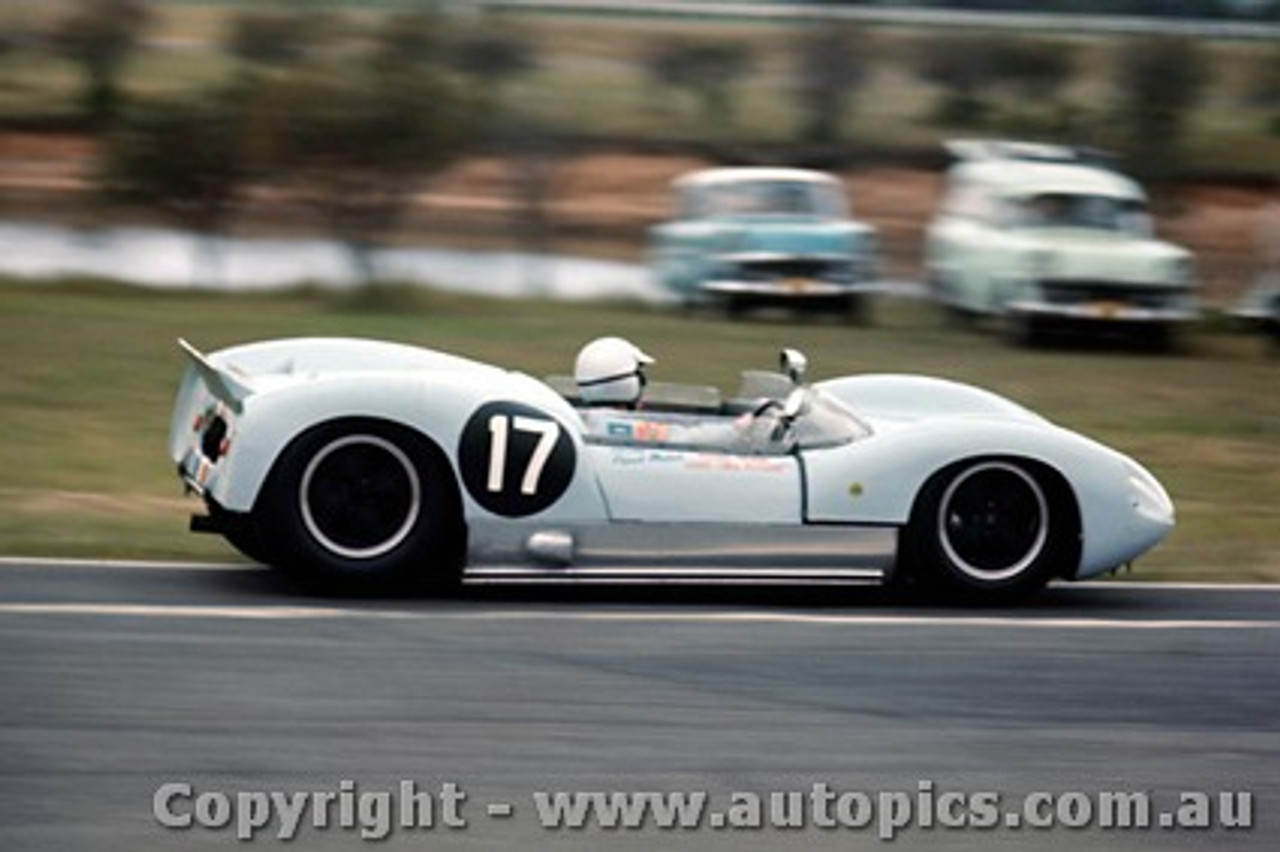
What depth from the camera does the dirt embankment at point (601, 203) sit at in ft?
112

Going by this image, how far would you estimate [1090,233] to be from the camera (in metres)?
25.9

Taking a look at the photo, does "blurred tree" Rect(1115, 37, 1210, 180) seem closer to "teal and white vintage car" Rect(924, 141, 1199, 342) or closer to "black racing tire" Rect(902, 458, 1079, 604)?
"teal and white vintage car" Rect(924, 141, 1199, 342)

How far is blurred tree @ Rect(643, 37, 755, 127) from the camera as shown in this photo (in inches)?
1708

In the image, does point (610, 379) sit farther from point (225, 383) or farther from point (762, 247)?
point (762, 247)

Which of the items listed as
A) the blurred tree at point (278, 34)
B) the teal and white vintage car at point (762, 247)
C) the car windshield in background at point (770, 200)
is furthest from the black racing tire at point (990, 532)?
the blurred tree at point (278, 34)

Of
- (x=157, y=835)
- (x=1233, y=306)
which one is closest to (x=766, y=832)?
(x=157, y=835)

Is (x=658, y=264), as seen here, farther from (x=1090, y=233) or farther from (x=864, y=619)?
(x=864, y=619)

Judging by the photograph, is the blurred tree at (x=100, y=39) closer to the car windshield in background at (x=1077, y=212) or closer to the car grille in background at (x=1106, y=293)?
the car windshield in background at (x=1077, y=212)

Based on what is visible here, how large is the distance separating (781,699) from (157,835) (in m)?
2.41

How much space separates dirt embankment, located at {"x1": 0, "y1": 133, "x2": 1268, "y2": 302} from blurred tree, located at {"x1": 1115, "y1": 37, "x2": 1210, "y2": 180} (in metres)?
0.93

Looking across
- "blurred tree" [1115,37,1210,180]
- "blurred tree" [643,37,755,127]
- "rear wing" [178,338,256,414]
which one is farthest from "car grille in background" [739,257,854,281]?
"blurred tree" [643,37,755,127]

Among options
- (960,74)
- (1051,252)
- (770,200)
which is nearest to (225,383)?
(1051,252)

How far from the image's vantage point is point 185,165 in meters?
28.8

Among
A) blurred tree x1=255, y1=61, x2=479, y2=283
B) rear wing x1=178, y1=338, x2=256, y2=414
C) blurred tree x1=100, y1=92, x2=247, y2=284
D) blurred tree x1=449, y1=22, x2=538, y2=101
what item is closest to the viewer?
rear wing x1=178, y1=338, x2=256, y2=414
